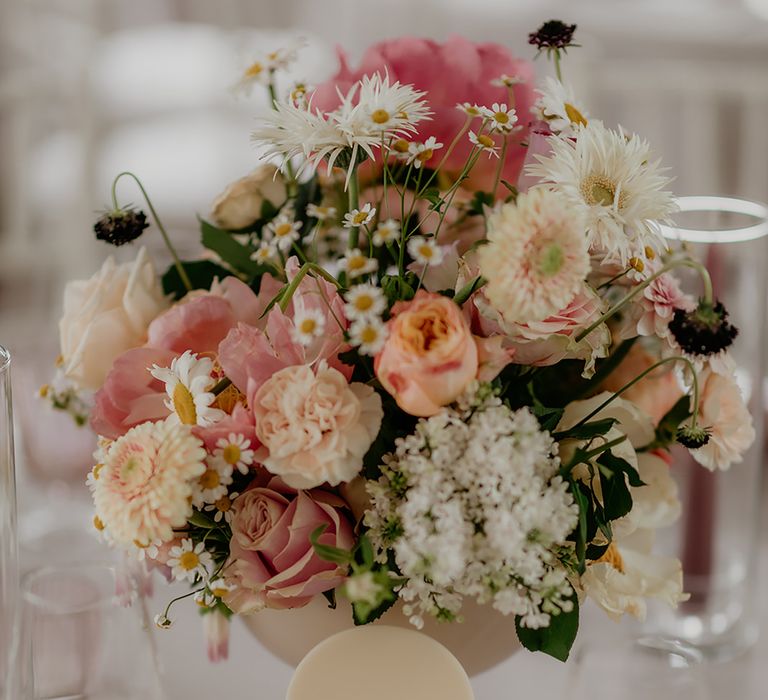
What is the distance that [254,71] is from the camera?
733 mm

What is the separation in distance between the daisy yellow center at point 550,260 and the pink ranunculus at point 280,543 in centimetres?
18

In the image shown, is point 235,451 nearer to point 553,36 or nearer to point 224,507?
point 224,507

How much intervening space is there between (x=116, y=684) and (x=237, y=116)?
2174 millimetres

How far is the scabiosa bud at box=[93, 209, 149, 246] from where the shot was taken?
2.09 ft

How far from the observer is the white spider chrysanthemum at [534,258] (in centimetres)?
49

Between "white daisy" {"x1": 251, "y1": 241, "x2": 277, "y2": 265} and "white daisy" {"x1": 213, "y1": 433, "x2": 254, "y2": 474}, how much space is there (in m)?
0.17

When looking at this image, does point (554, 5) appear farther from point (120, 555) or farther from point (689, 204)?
point (120, 555)

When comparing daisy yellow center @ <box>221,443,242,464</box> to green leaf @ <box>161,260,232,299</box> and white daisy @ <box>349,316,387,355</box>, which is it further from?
green leaf @ <box>161,260,232,299</box>

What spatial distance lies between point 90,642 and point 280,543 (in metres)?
0.18

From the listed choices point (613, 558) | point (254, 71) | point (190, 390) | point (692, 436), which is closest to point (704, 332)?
point (692, 436)

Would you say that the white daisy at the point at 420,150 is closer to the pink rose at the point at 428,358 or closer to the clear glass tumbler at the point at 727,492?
the pink rose at the point at 428,358

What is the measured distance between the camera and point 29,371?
0.98m

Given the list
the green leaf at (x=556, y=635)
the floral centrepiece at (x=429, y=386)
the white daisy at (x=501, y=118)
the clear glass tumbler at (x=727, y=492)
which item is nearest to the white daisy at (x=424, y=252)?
the floral centrepiece at (x=429, y=386)

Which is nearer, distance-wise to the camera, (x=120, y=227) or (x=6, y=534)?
(x=6, y=534)
